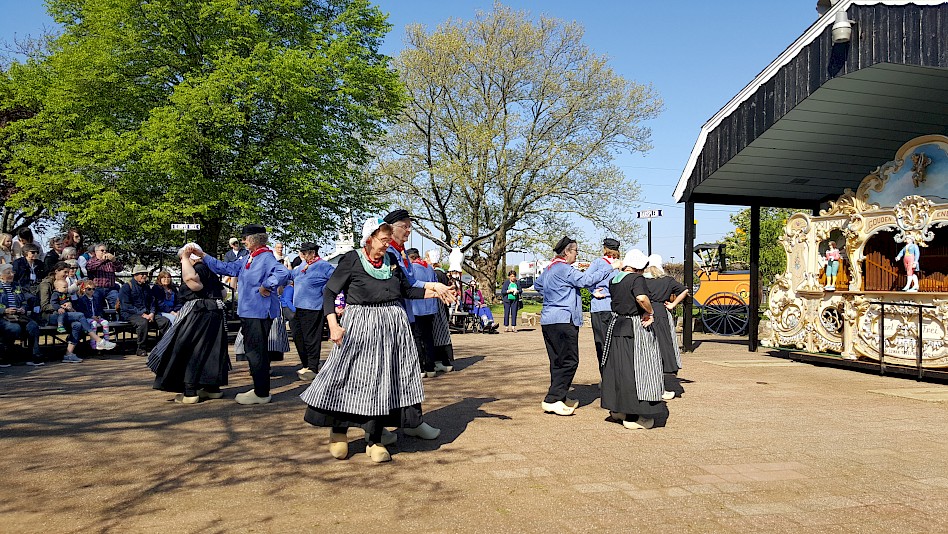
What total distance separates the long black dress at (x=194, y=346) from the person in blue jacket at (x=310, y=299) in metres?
1.96

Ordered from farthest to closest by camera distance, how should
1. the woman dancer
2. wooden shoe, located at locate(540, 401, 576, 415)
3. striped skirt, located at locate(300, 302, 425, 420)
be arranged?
the woman dancer → wooden shoe, located at locate(540, 401, 576, 415) → striped skirt, located at locate(300, 302, 425, 420)

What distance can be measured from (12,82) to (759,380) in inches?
996

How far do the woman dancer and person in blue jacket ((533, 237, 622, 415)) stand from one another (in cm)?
367

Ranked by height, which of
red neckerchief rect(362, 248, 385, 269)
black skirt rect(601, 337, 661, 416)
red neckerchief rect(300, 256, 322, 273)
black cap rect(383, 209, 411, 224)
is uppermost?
black cap rect(383, 209, 411, 224)

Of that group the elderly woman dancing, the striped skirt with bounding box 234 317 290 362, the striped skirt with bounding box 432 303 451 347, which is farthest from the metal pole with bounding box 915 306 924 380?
the striped skirt with bounding box 234 317 290 362

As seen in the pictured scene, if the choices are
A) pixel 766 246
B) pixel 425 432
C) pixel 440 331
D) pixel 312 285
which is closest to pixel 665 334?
pixel 440 331

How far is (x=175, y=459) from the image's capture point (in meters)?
5.74

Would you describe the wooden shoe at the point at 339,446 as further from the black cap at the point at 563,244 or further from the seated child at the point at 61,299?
the seated child at the point at 61,299

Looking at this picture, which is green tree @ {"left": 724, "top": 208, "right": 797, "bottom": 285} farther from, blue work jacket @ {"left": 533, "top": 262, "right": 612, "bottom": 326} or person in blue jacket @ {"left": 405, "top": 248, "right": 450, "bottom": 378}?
blue work jacket @ {"left": 533, "top": 262, "right": 612, "bottom": 326}

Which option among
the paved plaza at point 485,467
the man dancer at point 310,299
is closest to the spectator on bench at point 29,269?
the paved plaza at point 485,467

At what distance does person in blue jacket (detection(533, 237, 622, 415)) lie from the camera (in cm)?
784

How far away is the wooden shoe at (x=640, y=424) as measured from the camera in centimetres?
716

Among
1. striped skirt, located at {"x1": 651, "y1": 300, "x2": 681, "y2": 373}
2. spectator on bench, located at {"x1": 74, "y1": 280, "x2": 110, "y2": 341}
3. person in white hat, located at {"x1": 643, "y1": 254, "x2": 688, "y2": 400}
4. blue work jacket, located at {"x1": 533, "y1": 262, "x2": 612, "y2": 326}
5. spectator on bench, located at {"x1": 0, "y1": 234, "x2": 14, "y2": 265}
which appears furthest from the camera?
spectator on bench, located at {"x1": 74, "y1": 280, "x2": 110, "y2": 341}

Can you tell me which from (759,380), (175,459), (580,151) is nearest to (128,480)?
(175,459)
